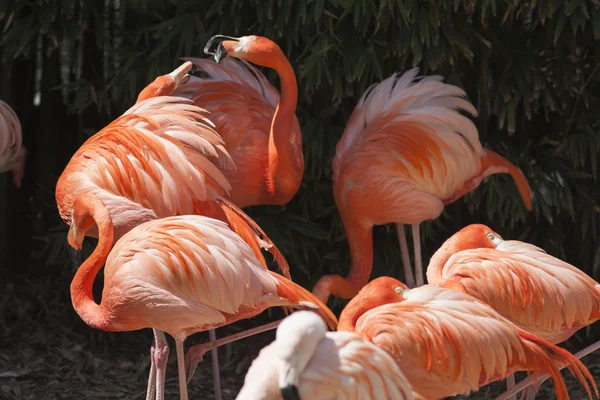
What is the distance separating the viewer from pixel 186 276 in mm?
3330

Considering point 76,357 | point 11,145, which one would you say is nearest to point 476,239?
point 76,357

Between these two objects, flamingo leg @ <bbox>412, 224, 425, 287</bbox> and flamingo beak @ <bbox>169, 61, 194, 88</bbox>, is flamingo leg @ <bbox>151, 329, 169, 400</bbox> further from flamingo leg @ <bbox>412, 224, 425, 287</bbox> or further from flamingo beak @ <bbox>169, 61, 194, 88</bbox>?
flamingo leg @ <bbox>412, 224, 425, 287</bbox>

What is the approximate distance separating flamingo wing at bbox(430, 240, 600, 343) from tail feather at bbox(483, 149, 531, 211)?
3.26ft

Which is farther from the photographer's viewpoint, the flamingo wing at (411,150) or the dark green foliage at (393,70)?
the dark green foliage at (393,70)

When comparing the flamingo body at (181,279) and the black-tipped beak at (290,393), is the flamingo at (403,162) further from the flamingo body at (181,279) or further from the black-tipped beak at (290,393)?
the black-tipped beak at (290,393)

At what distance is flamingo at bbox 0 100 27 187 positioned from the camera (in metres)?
4.94

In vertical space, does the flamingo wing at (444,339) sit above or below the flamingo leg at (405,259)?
above

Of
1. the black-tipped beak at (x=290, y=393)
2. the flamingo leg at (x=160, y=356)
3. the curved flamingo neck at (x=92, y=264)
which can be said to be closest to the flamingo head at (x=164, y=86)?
the curved flamingo neck at (x=92, y=264)

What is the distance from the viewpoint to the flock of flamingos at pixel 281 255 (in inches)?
120

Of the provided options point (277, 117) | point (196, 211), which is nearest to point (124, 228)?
point (196, 211)

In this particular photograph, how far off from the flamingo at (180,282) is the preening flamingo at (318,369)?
727 millimetres

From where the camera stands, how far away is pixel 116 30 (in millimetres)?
5078

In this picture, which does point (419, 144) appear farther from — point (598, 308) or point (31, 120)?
point (31, 120)

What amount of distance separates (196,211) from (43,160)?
1841 millimetres
